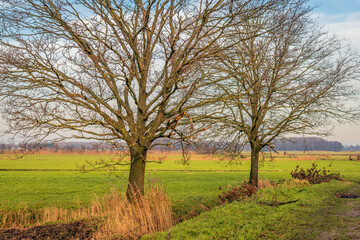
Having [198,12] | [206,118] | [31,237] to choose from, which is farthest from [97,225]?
[198,12]

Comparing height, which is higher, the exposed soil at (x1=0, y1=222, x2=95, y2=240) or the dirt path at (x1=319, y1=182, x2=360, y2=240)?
the dirt path at (x1=319, y1=182, x2=360, y2=240)

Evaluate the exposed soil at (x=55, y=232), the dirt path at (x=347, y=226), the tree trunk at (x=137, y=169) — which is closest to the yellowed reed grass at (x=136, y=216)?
the exposed soil at (x=55, y=232)

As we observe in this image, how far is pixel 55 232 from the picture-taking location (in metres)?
8.08

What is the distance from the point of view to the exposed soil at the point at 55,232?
775cm

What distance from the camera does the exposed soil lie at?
775 cm

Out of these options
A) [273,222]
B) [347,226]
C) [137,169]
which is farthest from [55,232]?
[347,226]

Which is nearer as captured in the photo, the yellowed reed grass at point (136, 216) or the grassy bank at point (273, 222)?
the grassy bank at point (273, 222)

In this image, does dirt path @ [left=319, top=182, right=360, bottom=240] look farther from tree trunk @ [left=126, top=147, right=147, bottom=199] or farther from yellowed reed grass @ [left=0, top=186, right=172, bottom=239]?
tree trunk @ [left=126, top=147, right=147, bottom=199]

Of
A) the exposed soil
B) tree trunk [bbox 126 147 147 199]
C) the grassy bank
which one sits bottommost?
the exposed soil

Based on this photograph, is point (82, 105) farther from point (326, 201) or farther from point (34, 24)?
point (326, 201)

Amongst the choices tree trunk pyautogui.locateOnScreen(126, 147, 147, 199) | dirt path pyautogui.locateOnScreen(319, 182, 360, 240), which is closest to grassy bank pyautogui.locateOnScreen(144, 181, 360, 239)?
dirt path pyautogui.locateOnScreen(319, 182, 360, 240)

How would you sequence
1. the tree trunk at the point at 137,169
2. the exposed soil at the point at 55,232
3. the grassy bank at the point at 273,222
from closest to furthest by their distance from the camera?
the grassy bank at the point at 273,222 → the exposed soil at the point at 55,232 → the tree trunk at the point at 137,169

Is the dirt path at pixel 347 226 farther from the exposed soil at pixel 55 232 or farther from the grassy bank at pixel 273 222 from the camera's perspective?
the exposed soil at pixel 55 232

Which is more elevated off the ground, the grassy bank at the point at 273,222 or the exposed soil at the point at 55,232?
the grassy bank at the point at 273,222
